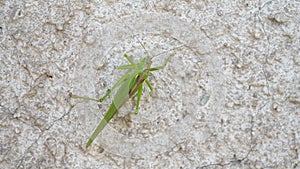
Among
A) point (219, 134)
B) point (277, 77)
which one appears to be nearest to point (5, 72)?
point (219, 134)

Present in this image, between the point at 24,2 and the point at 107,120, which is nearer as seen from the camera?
the point at 107,120

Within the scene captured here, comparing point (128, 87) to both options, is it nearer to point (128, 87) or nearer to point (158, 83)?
point (128, 87)

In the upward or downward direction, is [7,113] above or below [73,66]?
below

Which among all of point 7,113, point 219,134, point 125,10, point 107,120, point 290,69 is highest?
point 290,69

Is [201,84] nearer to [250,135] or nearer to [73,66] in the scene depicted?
[250,135]

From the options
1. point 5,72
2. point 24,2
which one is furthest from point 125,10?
point 5,72

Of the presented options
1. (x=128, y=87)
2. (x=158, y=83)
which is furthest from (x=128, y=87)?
(x=158, y=83)
